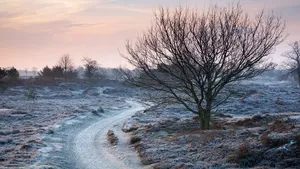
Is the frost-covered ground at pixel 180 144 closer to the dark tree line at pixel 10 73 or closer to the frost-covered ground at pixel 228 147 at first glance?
the frost-covered ground at pixel 228 147

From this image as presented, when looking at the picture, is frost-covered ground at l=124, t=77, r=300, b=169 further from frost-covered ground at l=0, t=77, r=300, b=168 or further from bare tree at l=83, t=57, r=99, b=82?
bare tree at l=83, t=57, r=99, b=82

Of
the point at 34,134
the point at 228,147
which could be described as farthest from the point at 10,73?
the point at 228,147

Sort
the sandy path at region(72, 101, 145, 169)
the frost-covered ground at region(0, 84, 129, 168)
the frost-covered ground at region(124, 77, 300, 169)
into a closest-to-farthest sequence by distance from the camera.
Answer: the frost-covered ground at region(124, 77, 300, 169)
the sandy path at region(72, 101, 145, 169)
the frost-covered ground at region(0, 84, 129, 168)

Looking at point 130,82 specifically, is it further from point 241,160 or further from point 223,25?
point 241,160

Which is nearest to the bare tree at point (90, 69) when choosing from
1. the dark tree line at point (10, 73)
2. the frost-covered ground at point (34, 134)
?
the dark tree line at point (10, 73)

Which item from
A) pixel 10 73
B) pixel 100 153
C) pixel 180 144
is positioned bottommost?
pixel 100 153

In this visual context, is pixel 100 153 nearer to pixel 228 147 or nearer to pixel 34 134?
pixel 228 147

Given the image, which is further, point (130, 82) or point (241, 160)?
point (130, 82)

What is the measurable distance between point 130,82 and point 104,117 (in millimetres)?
17641

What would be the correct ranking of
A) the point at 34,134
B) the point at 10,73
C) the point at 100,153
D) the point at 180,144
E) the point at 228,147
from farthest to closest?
the point at 10,73, the point at 34,134, the point at 100,153, the point at 180,144, the point at 228,147

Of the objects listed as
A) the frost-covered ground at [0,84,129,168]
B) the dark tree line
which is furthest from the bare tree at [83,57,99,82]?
the frost-covered ground at [0,84,129,168]

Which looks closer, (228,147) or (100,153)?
(228,147)

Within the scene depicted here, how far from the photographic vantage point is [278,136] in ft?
50.2

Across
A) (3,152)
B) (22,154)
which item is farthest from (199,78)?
(3,152)
